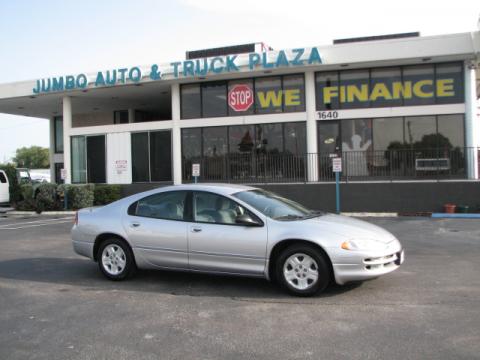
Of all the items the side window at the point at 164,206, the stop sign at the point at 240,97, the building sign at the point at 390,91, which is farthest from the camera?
the stop sign at the point at 240,97

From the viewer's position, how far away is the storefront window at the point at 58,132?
29.9 metres

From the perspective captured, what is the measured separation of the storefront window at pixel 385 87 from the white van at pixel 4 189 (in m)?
16.2

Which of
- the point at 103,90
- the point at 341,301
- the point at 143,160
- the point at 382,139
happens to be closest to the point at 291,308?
the point at 341,301

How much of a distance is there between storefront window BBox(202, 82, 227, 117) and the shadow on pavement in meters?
12.8

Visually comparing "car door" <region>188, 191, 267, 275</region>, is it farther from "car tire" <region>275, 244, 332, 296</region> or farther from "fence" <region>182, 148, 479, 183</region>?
"fence" <region>182, 148, 479, 183</region>

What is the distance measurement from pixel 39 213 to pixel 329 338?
61.4 ft

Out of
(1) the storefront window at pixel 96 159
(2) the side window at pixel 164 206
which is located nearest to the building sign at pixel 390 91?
(1) the storefront window at pixel 96 159

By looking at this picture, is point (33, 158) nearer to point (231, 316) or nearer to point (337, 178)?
point (337, 178)

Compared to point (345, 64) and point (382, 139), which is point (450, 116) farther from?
point (345, 64)

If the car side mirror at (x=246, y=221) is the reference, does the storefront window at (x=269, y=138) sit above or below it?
above

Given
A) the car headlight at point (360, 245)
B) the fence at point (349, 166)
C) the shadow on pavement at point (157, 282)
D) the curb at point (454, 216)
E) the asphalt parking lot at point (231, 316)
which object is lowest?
the asphalt parking lot at point (231, 316)

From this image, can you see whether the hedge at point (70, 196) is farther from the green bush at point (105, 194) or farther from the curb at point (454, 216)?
the curb at point (454, 216)

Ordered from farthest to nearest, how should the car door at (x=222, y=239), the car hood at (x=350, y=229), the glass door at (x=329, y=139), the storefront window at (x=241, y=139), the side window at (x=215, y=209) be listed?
1. the storefront window at (x=241, y=139)
2. the glass door at (x=329, y=139)
3. the side window at (x=215, y=209)
4. the car door at (x=222, y=239)
5. the car hood at (x=350, y=229)

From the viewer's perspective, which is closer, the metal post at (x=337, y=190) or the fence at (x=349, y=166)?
the metal post at (x=337, y=190)
